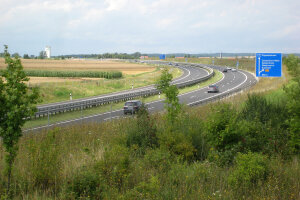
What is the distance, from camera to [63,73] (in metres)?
73.8

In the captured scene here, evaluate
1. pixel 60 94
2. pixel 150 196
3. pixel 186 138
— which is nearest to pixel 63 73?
pixel 60 94

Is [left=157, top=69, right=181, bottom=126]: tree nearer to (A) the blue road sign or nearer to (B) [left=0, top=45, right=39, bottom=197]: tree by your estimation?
(B) [left=0, top=45, right=39, bottom=197]: tree

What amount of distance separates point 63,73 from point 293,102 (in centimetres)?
6533

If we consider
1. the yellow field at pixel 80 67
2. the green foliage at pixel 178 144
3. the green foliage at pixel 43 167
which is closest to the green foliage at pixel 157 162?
the green foliage at pixel 178 144

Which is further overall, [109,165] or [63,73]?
[63,73]

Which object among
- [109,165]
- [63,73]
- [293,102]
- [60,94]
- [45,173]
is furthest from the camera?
[63,73]

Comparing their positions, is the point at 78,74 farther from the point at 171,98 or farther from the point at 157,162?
the point at 157,162

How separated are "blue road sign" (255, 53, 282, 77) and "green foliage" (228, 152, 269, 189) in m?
24.0

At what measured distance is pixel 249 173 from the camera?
9.17 m

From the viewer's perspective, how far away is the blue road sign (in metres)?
32.0

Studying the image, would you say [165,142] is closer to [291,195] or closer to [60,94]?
[291,195]

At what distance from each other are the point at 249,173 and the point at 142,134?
20.0 ft

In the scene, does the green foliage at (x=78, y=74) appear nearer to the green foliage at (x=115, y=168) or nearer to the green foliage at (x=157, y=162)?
the green foliage at (x=157, y=162)

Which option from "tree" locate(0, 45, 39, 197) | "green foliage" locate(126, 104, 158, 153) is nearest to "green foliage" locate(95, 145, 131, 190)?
"tree" locate(0, 45, 39, 197)
